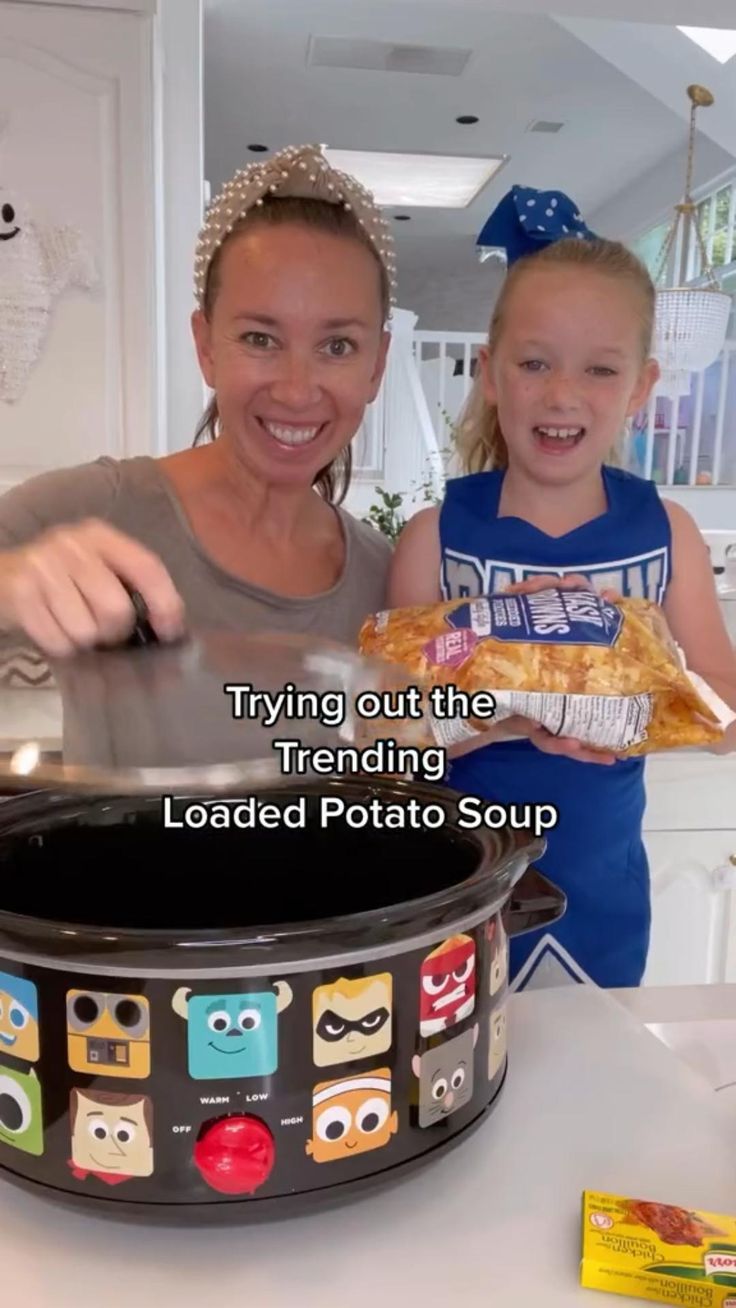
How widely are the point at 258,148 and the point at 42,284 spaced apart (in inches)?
128

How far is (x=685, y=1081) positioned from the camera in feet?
1.90

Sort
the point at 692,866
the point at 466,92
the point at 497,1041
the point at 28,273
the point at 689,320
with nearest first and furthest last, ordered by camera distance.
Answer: the point at 497,1041 → the point at 692,866 → the point at 28,273 → the point at 689,320 → the point at 466,92

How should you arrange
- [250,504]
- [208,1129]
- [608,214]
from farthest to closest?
[608,214] < [250,504] < [208,1129]

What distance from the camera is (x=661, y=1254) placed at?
1.40 ft

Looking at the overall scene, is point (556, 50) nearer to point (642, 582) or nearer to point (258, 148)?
point (258, 148)

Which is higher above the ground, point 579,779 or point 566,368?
point 566,368

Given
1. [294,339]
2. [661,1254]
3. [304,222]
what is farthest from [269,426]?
Result: [661,1254]

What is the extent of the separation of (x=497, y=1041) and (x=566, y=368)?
25.3 inches

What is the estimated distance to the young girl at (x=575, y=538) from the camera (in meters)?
0.95

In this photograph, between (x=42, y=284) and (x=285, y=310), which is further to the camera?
(x=42, y=284)

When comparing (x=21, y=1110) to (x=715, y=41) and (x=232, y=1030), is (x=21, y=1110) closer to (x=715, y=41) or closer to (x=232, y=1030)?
(x=232, y=1030)

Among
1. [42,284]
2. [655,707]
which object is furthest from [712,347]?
[655,707]

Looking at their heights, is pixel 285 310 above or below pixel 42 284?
below

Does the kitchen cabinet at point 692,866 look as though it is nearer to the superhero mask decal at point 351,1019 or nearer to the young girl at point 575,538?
the young girl at point 575,538
